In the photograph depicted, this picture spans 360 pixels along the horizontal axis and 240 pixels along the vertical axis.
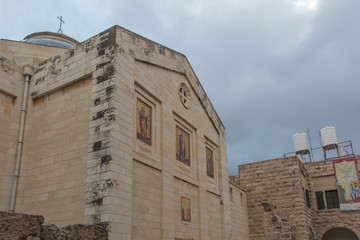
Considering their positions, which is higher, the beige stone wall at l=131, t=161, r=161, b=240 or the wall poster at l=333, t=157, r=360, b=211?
the wall poster at l=333, t=157, r=360, b=211

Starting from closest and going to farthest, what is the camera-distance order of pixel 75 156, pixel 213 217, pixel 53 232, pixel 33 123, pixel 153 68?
pixel 53 232
pixel 75 156
pixel 33 123
pixel 153 68
pixel 213 217

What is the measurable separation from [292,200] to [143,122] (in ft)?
44.9

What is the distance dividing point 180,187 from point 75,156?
15.8ft

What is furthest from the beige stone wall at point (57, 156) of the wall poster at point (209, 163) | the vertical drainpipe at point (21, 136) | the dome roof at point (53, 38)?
the wall poster at point (209, 163)

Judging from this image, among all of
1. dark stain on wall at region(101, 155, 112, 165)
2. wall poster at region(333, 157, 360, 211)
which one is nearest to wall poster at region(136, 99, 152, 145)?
dark stain on wall at region(101, 155, 112, 165)

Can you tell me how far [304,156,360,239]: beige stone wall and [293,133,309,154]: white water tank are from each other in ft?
10.9

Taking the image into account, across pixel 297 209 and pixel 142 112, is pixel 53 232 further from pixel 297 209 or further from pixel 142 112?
pixel 297 209

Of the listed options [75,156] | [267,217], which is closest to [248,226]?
[267,217]

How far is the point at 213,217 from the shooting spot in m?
17.0

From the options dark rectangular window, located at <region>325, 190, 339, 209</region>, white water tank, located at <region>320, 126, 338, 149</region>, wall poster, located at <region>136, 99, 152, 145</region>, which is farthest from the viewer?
white water tank, located at <region>320, 126, 338, 149</region>

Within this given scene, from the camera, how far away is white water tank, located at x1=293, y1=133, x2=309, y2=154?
29.6 m

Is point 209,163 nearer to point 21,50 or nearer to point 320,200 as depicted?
point 21,50

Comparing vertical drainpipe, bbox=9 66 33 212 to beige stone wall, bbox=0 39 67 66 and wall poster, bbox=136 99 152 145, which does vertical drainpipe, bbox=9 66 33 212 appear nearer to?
beige stone wall, bbox=0 39 67 66

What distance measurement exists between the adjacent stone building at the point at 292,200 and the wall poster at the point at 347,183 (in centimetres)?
38
